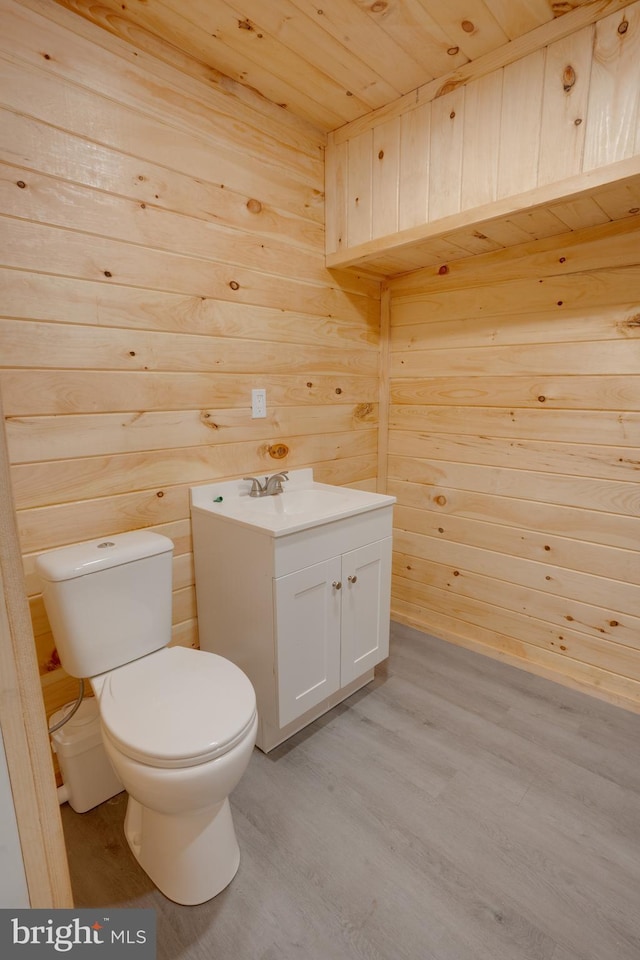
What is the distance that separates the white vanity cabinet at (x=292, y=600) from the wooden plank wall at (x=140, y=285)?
18 centimetres

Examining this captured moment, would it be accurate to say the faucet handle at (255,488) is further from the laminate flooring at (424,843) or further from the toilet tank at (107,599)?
the laminate flooring at (424,843)

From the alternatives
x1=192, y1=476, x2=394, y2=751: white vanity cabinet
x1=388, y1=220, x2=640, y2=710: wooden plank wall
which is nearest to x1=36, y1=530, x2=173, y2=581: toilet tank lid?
x1=192, y1=476, x2=394, y2=751: white vanity cabinet

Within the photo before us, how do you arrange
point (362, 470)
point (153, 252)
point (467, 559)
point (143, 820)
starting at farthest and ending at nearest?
1. point (362, 470)
2. point (467, 559)
3. point (153, 252)
4. point (143, 820)

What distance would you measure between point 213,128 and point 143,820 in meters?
2.26

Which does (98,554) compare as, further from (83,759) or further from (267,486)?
(267,486)

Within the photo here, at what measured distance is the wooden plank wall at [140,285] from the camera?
1.31m

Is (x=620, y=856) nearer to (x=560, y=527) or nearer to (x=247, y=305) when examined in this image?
(x=560, y=527)

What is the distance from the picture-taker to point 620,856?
4.23 ft

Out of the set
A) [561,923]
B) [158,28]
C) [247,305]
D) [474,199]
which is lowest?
[561,923]

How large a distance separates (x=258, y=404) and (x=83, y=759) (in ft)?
4.56

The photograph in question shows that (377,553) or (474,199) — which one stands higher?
(474,199)

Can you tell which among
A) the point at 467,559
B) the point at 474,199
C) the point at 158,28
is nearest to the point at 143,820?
the point at 467,559
